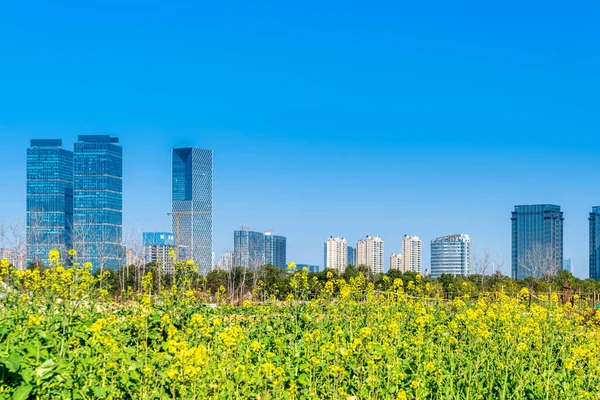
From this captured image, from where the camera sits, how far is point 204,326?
18.8ft

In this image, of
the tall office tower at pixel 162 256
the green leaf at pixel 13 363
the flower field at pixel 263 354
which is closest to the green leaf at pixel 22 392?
the flower field at pixel 263 354

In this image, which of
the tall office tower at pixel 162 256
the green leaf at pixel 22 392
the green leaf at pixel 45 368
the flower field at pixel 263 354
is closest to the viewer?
the green leaf at pixel 22 392

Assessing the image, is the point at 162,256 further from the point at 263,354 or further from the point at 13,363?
the point at 13,363

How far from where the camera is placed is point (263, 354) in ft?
19.9

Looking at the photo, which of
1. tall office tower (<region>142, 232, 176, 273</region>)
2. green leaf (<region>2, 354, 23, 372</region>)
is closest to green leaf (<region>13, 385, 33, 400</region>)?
green leaf (<region>2, 354, 23, 372</region>)

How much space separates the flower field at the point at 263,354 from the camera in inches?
165

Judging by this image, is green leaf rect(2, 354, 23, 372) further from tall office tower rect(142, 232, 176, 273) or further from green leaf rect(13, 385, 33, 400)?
tall office tower rect(142, 232, 176, 273)

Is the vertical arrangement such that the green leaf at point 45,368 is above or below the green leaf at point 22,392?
above

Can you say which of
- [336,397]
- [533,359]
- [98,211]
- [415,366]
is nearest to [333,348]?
[336,397]

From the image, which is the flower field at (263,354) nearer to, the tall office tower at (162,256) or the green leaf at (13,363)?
the green leaf at (13,363)

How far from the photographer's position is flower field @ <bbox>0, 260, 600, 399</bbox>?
4199 millimetres

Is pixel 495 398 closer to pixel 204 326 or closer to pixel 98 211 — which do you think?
pixel 204 326

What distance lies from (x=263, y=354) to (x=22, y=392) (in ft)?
8.43

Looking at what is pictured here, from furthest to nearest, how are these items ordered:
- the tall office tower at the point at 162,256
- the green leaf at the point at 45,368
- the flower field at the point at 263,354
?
the tall office tower at the point at 162,256 < the flower field at the point at 263,354 < the green leaf at the point at 45,368
